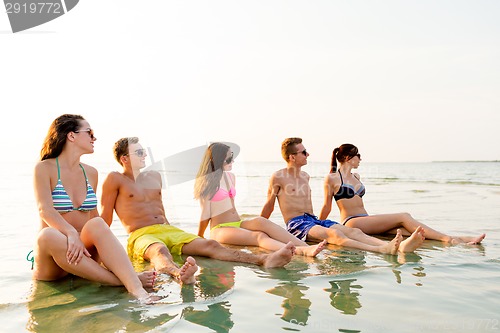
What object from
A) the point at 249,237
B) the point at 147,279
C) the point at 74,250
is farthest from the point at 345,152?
the point at 74,250

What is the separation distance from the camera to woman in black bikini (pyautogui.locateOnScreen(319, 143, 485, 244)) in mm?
7734

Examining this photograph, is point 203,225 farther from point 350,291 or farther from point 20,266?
point 350,291

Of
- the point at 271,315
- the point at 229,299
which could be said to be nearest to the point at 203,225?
the point at 229,299

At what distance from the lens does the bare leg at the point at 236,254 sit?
16.9 ft

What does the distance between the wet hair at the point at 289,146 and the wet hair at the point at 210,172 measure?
1.21m

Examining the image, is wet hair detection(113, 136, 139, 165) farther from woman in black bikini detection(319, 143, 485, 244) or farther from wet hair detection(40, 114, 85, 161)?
woman in black bikini detection(319, 143, 485, 244)

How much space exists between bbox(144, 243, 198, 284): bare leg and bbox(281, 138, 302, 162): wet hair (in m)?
3.00

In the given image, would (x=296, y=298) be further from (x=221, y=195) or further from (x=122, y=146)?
(x=122, y=146)

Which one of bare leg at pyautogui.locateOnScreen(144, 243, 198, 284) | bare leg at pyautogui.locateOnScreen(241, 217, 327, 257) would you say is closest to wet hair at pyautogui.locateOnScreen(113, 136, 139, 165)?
bare leg at pyautogui.locateOnScreen(144, 243, 198, 284)

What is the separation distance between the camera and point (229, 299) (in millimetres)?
4035

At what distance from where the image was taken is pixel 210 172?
6.95 m

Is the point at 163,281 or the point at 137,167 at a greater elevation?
the point at 137,167

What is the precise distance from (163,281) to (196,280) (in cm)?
33

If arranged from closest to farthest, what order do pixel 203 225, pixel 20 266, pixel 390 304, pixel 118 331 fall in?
pixel 118 331 → pixel 390 304 → pixel 20 266 → pixel 203 225
